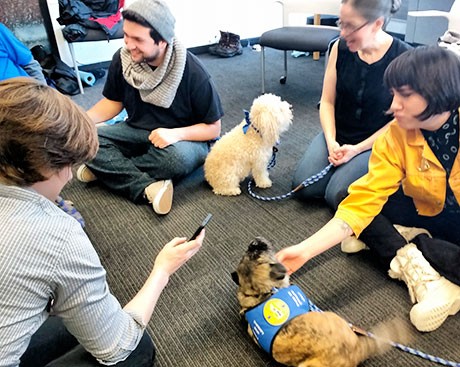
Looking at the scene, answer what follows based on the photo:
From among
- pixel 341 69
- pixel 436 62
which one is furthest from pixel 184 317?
pixel 341 69

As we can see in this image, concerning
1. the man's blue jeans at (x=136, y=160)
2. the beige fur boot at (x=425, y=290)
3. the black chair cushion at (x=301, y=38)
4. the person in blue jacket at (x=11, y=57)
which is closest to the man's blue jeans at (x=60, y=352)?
the beige fur boot at (x=425, y=290)

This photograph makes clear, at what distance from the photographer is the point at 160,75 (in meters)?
2.00

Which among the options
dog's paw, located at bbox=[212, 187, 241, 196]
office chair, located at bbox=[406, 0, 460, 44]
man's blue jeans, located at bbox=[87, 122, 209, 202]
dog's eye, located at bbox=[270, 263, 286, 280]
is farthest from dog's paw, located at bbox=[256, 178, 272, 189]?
office chair, located at bbox=[406, 0, 460, 44]

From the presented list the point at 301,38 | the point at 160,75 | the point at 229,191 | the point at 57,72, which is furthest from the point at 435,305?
the point at 57,72

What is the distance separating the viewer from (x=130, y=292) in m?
1.61

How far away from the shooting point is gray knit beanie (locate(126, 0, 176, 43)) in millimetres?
1832

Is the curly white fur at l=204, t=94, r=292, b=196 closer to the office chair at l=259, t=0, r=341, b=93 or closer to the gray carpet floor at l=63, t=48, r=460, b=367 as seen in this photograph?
the gray carpet floor at l=63, t=48, r=460, b=367

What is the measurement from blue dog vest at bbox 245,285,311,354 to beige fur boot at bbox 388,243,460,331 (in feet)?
1.37

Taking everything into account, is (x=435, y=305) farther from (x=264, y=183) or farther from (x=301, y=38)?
(x=301, y=38)

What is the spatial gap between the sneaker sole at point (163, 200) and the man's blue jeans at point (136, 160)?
108mm

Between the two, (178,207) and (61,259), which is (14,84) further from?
(178,207)

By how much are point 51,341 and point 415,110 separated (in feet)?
4.10

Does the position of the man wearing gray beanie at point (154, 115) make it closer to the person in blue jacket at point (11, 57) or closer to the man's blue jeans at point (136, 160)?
the man's blue jeans at point (136, 160)

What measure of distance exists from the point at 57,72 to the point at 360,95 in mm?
2977
